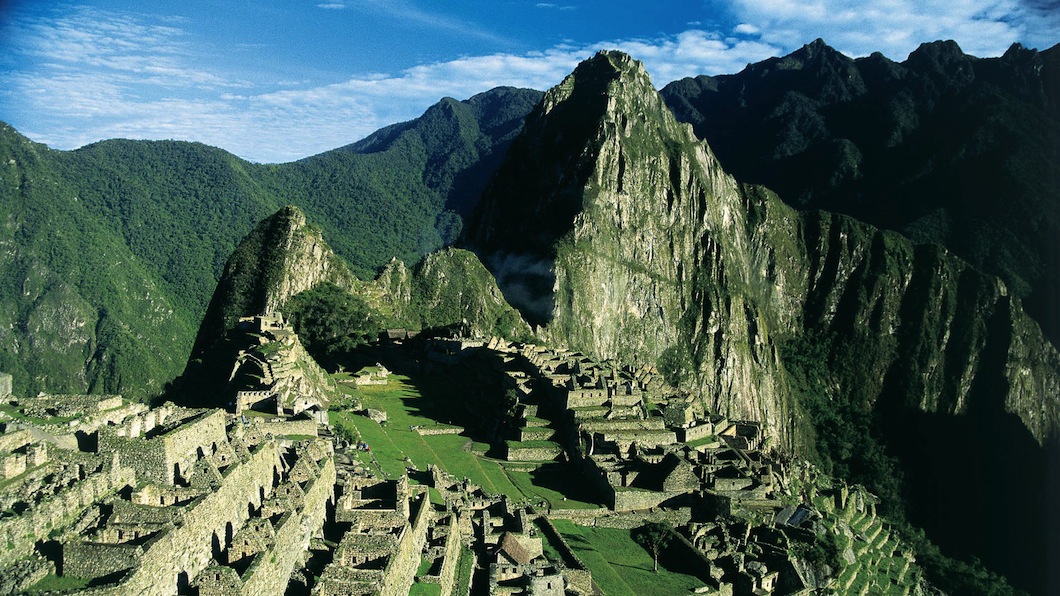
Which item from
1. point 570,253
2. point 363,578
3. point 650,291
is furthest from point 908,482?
point 363,578

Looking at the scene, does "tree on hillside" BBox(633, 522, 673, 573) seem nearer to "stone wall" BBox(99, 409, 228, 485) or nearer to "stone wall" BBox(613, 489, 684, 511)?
"stone wall" BBox(613, 489, 684, 511)

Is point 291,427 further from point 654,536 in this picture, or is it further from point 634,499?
point 634,499

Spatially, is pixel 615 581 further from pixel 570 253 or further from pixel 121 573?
pixel 570 253

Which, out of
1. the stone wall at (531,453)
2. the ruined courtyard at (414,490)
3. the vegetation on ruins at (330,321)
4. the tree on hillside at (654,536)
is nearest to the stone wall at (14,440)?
the ruined courtyard at (414,490)

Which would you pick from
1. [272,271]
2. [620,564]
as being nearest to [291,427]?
[620,564]

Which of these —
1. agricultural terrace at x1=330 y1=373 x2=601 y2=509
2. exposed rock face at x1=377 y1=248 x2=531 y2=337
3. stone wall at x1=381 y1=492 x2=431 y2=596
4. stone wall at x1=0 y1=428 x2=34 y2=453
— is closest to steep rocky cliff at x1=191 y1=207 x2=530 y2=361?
exposed rock face at x1=377 y1=248 x2=531 y2=337
